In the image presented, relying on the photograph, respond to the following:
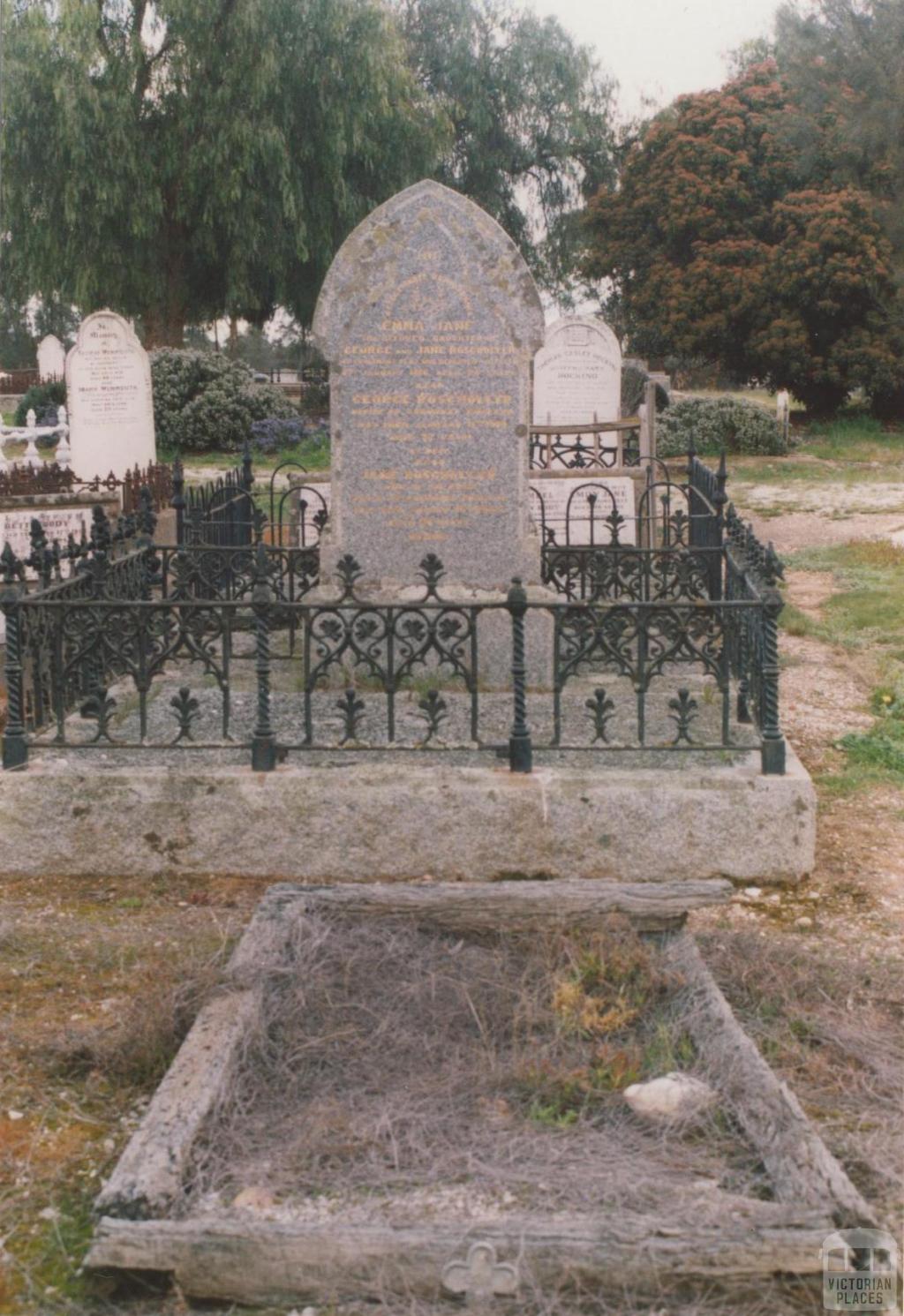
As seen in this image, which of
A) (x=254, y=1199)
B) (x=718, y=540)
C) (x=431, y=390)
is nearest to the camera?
(x=254, y=1199)

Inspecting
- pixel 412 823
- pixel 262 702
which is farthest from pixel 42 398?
pixel 412 823

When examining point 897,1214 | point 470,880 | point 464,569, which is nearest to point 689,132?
point 464,569

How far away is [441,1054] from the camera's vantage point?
4.06m

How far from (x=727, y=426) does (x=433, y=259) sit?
18524 millimetres

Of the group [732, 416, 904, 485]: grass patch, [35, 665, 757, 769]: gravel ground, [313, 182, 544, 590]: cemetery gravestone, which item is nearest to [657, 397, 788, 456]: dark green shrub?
[732, 416, 904, 485]: grass patch

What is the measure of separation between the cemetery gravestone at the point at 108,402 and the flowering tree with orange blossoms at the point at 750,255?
14.4m

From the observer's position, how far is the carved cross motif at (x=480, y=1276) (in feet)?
10.1

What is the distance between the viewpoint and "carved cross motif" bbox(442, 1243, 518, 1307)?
308 centimetres

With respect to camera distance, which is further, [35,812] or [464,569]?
[464,569]

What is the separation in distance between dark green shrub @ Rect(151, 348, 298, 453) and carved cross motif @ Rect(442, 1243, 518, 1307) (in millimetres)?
21623

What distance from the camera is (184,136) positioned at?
26.2 m

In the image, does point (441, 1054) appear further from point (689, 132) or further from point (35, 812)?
point (689, 132)

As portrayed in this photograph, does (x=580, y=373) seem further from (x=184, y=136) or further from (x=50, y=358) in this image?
(x=50, y=358)

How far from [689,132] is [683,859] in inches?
1067
